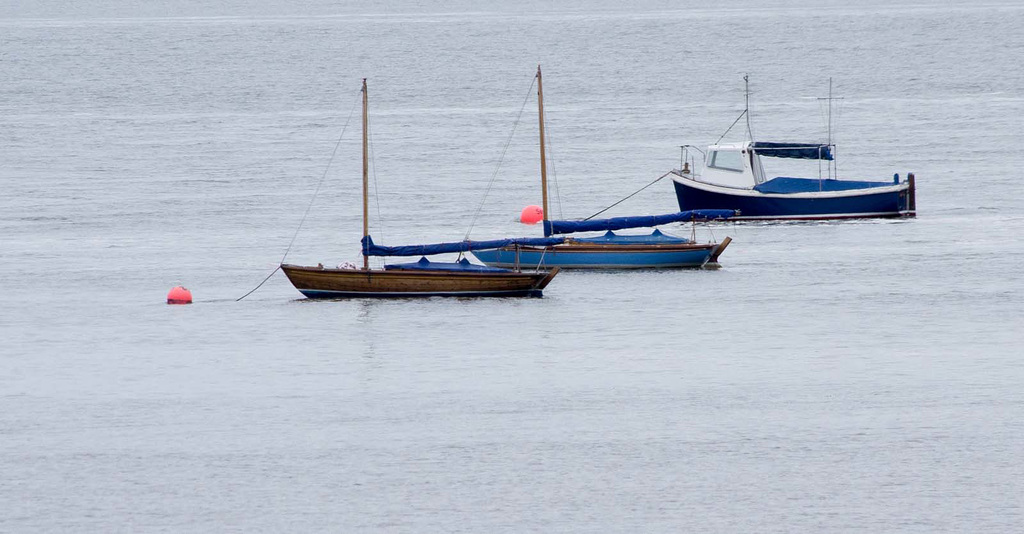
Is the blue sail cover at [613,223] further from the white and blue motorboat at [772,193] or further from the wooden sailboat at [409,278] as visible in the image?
the white and blue motorboat at [772,193]

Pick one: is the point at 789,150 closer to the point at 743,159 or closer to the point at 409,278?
the point at 743,159

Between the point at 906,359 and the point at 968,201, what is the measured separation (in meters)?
37.9

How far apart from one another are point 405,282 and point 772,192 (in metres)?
25.5

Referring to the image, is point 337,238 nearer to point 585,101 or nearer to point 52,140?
point 52,140

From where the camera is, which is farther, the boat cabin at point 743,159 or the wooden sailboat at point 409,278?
the boat cabin at point 743,159

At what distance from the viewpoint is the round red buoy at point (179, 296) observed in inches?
2041

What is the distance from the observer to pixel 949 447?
107ft

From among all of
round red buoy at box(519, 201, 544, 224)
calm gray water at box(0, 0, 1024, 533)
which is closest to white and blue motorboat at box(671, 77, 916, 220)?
calm gray water at box(0, 0, 1024, 533)

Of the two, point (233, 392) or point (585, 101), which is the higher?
point (585, 101)

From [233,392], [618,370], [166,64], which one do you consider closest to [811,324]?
[618,370]

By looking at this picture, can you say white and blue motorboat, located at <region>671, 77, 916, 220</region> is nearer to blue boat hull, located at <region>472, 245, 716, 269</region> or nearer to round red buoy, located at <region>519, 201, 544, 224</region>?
round red buoy, located at <region>519, 201, 544, 224</region>

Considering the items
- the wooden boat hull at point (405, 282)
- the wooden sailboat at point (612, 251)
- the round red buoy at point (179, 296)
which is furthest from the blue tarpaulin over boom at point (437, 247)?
the round red buoy at point (179, 296)

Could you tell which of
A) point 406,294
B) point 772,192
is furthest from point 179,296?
point 772,192

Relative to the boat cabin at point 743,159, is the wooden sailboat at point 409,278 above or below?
below
